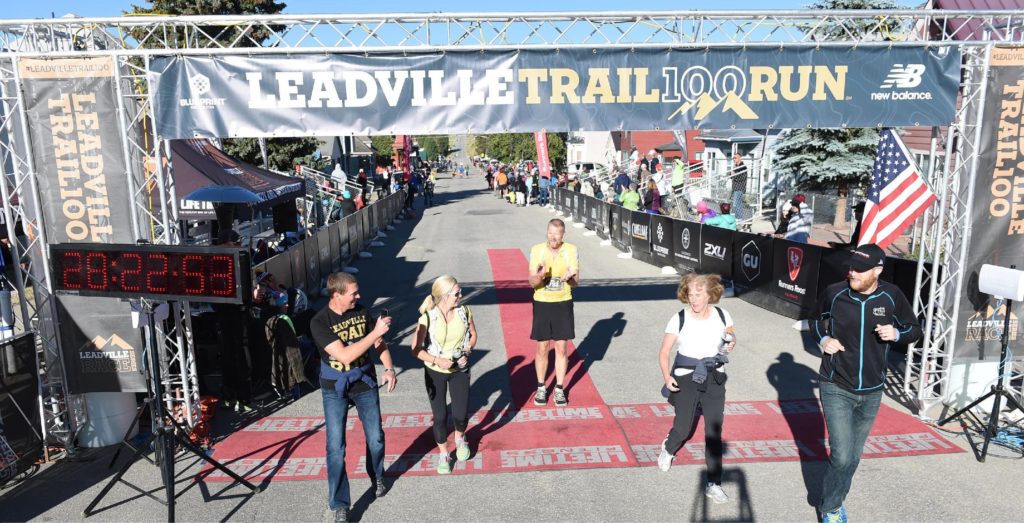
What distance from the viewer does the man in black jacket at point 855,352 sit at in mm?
4766

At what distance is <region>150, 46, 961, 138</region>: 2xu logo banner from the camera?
698 centimetres

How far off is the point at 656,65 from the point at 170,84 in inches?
196

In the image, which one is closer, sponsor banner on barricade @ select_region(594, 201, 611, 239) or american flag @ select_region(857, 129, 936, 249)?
american flag @ select_region(857, 129, 936, 249)

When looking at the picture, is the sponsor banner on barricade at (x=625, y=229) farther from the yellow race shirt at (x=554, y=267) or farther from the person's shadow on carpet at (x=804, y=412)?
the yellow race shirt at (x=554, y=267)

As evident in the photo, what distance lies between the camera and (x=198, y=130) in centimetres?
686

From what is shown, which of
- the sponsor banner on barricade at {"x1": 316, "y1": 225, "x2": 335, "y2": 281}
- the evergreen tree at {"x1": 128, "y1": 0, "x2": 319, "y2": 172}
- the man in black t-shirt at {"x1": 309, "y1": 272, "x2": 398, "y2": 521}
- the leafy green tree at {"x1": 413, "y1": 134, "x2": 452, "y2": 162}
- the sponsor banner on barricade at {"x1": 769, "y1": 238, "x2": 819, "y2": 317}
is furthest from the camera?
the leafy green tree at {"x1": 413, "y1": 134, "x2": 452, "y2": 162}

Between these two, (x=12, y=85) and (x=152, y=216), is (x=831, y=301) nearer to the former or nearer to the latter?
(x=152, y=216)

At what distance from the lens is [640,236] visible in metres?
17.7

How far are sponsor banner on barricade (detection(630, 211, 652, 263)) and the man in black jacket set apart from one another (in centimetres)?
1230

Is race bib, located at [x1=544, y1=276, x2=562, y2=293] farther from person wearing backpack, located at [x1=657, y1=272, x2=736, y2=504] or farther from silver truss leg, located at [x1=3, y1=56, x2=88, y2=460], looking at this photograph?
silver truss leg, located at [x1=3, y1=56, x2=88, y2=460]

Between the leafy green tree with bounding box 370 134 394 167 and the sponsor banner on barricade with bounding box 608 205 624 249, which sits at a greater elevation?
the leafy green tree with bounding box 370 134 394 167

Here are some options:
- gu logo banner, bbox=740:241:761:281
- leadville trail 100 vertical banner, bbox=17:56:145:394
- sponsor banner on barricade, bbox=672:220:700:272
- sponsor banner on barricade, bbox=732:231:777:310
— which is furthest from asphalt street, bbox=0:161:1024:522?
sponsor banner on barricade, bbox=672:220:700:272

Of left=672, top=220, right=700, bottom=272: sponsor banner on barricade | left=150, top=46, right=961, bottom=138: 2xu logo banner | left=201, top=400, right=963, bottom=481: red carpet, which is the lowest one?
left=201, top=400, right=963, bottom=481: red carpet

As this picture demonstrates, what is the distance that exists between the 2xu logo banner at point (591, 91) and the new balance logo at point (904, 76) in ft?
0.03
